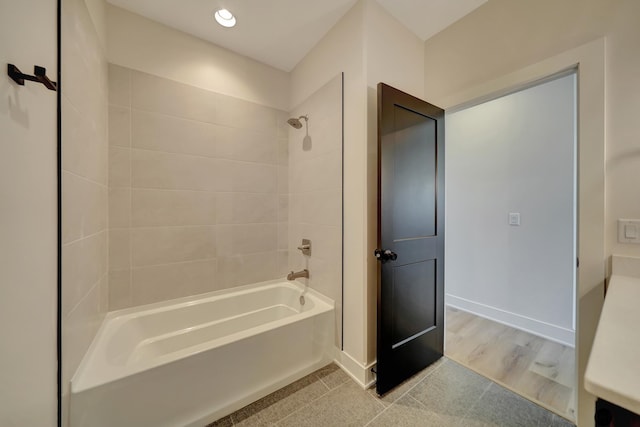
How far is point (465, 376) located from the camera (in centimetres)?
163

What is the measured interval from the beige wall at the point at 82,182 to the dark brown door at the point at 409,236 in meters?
1.54

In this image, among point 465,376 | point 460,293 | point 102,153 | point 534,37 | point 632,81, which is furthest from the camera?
point 460,293

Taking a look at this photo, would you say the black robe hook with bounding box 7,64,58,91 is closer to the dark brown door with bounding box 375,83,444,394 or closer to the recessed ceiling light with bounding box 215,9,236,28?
the recessed ceiling light with bounding box 215,9,236,28

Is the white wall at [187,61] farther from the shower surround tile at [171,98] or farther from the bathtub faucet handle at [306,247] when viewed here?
the bathtub faucet handle at [306,247]

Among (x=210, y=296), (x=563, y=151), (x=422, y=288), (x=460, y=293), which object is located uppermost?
(x=563, y=151)

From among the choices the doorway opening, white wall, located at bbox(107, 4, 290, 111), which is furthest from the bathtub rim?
white wall, located at bbox(107, 4, 290, 111)

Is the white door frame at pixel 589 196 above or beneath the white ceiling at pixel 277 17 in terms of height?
beneath

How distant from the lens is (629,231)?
1068 millimetres

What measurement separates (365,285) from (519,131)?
226cm

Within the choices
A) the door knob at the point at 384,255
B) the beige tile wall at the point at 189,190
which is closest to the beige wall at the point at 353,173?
the door knob at the point at 384,255

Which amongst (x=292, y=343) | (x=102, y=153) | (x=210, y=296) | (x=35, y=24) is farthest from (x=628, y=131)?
(x=102, y=153)

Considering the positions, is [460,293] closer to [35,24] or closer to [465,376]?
[465,376]

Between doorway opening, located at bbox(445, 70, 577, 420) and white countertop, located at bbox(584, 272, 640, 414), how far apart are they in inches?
47.2

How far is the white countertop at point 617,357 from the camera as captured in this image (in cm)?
43
